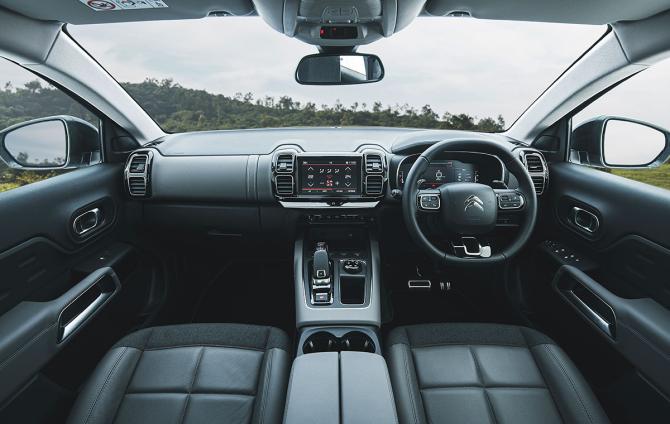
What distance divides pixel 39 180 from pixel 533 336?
2613mm

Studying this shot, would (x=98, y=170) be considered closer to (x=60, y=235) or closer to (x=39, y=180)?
(x=39, y=180)

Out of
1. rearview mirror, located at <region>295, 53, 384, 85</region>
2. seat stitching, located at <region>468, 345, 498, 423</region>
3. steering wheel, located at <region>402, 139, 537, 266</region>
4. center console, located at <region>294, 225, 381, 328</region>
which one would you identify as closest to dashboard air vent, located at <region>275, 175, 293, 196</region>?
center console, located at <region>294, 225, 381, 328</region>

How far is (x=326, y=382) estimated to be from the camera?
5.50ft

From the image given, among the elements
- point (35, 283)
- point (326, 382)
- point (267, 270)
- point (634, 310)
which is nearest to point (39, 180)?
point (35, 283)

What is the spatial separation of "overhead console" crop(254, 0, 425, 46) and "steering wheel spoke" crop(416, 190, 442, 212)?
0.87m

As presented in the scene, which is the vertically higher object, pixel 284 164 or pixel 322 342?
pixel 284 164

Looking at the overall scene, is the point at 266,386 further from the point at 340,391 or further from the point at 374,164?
the point at 374,164

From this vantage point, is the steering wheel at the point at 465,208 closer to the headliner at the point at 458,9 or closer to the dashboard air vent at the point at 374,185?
the dashboard air vent at the point at 374,185

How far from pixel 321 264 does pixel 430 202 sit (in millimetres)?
701

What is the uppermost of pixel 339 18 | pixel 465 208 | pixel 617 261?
pixel 339 18

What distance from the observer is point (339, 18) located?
223cm

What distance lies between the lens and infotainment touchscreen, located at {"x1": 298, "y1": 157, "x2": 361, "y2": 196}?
9.29ft

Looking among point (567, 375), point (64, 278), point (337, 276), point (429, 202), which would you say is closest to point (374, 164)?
point (429, 202)

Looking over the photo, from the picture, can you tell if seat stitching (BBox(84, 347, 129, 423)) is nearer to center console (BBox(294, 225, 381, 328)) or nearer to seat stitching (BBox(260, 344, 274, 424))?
seat stitching (BBox(260, 344, 274, 424))
